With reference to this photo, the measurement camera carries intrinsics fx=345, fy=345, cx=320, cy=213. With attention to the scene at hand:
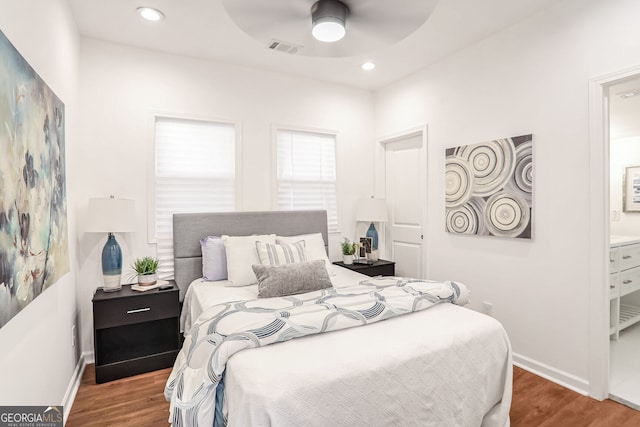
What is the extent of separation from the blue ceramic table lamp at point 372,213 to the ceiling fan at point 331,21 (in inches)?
84.2

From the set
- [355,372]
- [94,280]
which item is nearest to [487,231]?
[355,372]

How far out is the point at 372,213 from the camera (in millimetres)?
3982

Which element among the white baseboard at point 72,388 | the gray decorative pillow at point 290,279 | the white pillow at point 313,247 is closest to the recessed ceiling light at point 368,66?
the white pillow at point 313,247

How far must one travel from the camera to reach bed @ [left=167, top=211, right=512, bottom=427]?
138cm

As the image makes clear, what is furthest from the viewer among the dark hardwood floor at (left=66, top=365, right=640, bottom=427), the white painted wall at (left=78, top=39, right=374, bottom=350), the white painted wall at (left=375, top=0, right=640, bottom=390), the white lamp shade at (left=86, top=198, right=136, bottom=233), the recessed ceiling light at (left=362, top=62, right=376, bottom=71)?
the recessed ceiling light at (left=362, top=62, right=376, bottom=71)

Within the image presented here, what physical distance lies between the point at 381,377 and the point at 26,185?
1780mm

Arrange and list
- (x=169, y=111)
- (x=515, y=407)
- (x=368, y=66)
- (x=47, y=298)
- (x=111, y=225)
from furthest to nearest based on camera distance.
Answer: (x=368, y=66) < (x=169, y=111) < (x=111, y=225) < (x=515, y=407) < (x=47, y=298)

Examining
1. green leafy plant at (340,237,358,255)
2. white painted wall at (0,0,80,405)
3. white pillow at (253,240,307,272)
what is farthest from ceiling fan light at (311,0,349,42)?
green leafy plant at (340,237,358,255)

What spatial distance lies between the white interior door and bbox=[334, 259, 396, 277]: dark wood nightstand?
24 centimetres

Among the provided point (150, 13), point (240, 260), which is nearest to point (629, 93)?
point (240, 260)

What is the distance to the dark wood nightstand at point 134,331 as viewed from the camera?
263cm

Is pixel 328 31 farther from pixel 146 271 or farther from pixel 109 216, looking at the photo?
pixel 146 271

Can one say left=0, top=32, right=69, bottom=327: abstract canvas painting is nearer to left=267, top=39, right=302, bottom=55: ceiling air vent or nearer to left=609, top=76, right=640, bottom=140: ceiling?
left=267, top=39, right=302, bottom=55: ceiling air vent

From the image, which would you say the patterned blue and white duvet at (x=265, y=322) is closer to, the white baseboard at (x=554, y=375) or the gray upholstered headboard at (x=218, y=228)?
the white baseboard at (x=554, y=375)
